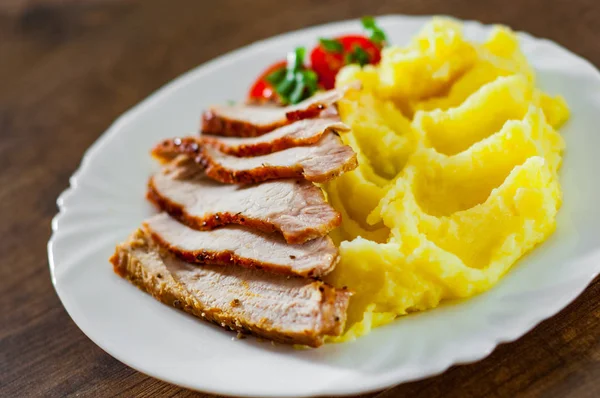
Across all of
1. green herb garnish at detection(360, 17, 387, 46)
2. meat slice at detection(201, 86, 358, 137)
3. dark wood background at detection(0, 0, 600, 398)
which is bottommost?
dark wood background at detection(0, 0, 600, 398)

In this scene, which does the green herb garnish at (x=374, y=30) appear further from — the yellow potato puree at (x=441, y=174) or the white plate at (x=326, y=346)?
the white plate at (x=326, y=346)

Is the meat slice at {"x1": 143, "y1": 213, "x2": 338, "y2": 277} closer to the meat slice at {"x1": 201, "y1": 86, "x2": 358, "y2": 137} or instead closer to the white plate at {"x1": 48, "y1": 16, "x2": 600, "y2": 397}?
the white plate at {"x1": 48, "y1": 16, "x2": 600, "y2": 397}

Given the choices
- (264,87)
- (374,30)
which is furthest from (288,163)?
(374,30)

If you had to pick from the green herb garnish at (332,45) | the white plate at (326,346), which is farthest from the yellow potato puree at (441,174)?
the green herb garnish at (332,45)

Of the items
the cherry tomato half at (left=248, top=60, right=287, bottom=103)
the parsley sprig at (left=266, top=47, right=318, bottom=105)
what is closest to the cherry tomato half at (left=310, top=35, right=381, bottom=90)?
the parsley sprig at (left=266, top=47, right=318, bottom=105)

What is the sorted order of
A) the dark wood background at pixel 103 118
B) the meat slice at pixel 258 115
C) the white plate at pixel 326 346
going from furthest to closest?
the meat slice at pixel 258 115 → the dark wood background at pixel 103 118 → the white plate at pixel 326 346

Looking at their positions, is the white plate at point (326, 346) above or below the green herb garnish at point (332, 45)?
below

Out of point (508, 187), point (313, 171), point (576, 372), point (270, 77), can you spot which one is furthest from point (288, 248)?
point (270, 77)
